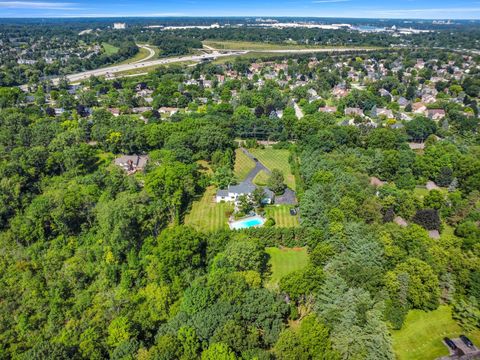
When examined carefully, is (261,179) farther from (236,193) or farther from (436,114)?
(436,114)

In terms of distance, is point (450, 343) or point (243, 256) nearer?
point (450, 343)

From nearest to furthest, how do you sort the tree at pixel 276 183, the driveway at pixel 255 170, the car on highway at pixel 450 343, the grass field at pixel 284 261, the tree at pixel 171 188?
the car on highway at pixel 450 343 → the grass field at pixel 284 261 → the tree at pixel 171 188 → the tree at pixel 276 183 → the driveway at pixel 255 170

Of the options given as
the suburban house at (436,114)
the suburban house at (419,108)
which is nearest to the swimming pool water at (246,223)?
the suburban house at (436,114)

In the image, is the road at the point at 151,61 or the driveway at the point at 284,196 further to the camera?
the road at the point at 151,61

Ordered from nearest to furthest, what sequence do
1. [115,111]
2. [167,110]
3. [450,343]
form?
[450,343] → [115,111] → [167,110]

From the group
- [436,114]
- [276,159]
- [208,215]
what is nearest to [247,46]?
[436,114]

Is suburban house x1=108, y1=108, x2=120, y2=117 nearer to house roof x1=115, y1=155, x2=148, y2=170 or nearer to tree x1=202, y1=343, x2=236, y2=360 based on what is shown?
house roof x1=115, y1=155, x2=148, y2=170

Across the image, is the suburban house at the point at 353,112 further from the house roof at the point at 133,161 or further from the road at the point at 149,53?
the road at the point at 149,53
